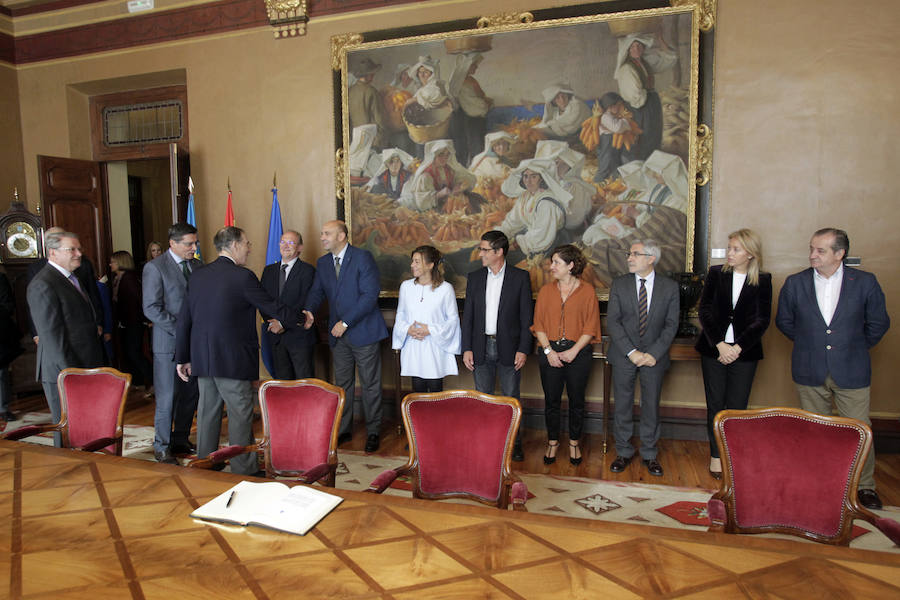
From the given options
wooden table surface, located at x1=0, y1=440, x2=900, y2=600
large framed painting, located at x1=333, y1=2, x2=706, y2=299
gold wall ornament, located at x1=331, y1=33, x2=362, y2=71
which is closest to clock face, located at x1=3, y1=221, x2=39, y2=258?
large framed painting, located at x1=333, y1=2, x2=706, y2=299

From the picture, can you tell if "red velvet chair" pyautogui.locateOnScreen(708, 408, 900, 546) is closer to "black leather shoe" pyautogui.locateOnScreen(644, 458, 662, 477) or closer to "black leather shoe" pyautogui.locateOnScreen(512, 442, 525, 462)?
"black leather shoe" pyautogui.locateOnScreen(644, 458, 662, 477)

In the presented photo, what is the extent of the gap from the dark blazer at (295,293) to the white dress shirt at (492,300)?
1498 millimetres

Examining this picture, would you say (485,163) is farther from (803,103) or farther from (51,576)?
(51,576)

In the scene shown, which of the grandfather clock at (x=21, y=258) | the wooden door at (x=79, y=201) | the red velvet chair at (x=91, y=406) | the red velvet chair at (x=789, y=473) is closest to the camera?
the red velvet chair at (x=789, y=473)

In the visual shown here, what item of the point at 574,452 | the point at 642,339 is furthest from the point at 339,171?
the point at 574,452

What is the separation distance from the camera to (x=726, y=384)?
390 cm

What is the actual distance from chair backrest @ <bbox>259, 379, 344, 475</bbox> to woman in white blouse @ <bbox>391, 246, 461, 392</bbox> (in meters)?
1.80

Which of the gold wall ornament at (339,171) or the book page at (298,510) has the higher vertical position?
the gold wall ornament at (339,171)

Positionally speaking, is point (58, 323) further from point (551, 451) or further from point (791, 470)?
point (791, 470)

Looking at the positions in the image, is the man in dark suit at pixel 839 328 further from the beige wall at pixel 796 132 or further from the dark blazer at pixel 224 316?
the dark blazer at pixel 224 316

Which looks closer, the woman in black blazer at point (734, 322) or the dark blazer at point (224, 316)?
the dark blazer at point (224, 316)

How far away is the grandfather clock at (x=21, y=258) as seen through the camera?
5832 millimetres

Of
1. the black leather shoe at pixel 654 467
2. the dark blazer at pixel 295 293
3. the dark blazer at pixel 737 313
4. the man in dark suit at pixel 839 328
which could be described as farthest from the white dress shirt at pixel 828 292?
the dark blazer at pixel 295 293

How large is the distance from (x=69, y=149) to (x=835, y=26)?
25.0 feet
